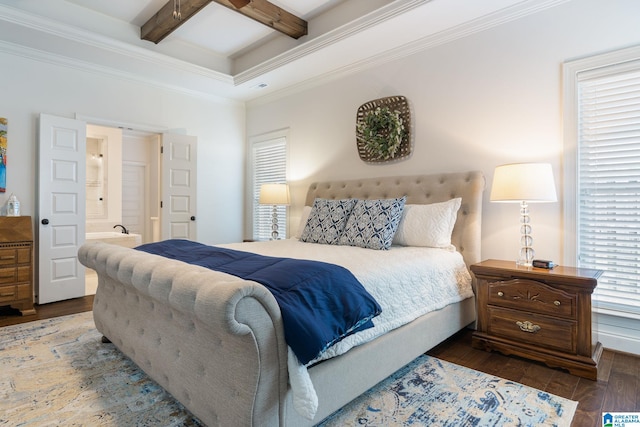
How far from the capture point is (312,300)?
1461mm

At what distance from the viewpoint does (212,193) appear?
532 centimetres

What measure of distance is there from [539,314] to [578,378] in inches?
16.0

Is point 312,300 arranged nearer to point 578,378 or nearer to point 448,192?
point 578,378

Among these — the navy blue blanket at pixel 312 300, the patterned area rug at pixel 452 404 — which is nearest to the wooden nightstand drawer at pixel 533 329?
the patterned area rug at pixel 452 404

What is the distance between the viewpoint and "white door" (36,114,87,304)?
12.4 ft

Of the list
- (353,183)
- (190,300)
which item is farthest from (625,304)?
(190,300)

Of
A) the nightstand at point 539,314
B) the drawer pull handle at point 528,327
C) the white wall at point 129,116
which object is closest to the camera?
the nightstand at point 539,314

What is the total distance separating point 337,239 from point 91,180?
223 inches

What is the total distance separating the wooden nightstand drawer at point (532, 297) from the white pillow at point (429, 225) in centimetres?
53

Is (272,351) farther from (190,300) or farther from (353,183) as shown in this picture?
(353,183)

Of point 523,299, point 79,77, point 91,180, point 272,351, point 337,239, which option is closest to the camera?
point 272,351

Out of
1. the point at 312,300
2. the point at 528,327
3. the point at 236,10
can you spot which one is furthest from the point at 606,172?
the point at 236,10

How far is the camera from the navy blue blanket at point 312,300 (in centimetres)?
133

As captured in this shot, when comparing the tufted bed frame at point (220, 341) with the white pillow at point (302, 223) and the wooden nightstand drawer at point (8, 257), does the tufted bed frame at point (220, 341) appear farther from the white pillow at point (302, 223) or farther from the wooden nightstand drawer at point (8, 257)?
the white pillow at point (302, 223)
